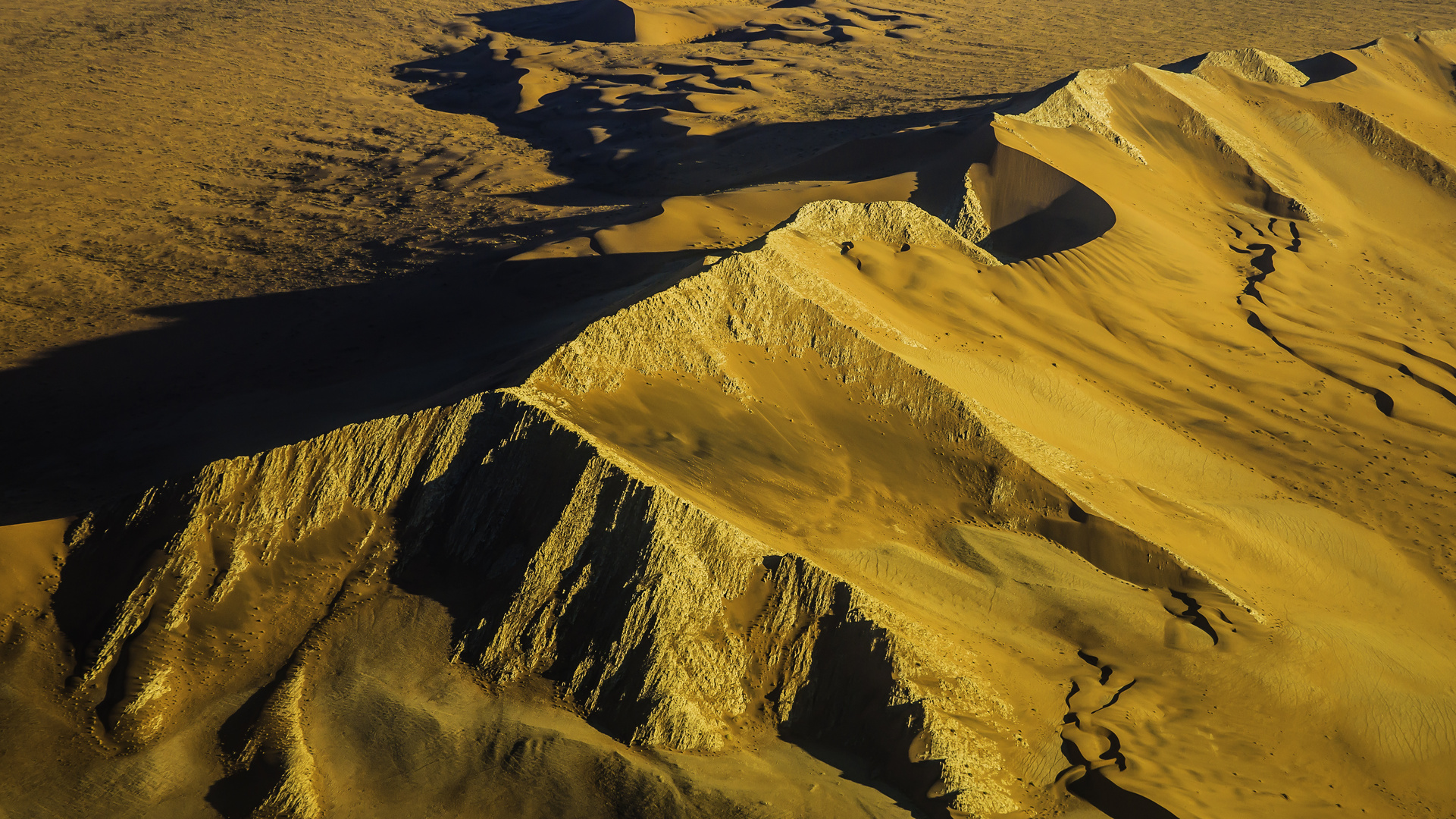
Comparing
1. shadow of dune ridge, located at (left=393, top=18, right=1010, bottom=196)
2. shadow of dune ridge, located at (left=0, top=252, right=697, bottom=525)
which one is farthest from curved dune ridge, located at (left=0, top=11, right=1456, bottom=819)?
shadow of dune ridge, located at (left=393, top=18, right=1010, bottom=196)

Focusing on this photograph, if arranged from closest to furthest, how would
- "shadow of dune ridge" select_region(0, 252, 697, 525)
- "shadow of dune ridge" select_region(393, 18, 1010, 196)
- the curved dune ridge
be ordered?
1. the curved dune ridge
2. "shadow of dune ridge" select_region(0, 252, 697, 525)
3. "shadow of dune ridge" select_region(393, 18, 1010, 196)

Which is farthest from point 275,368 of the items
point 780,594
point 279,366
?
point 780,594

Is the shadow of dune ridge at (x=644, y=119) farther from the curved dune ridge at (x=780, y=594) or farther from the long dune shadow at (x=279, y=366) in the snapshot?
the curved dune ridge at (x=780, y=594)

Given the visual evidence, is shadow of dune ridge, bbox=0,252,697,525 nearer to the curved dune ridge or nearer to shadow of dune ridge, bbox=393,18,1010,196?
the curved dune ridge

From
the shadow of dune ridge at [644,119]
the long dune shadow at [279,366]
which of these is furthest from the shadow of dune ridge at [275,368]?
the shadow of dune ridge at [644,119]

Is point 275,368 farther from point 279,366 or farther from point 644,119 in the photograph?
point 644,119

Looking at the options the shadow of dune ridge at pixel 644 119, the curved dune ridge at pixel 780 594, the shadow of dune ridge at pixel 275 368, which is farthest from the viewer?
the shadow of dune ridge at pixel 644 119

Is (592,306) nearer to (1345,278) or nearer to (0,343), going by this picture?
(0,343)
